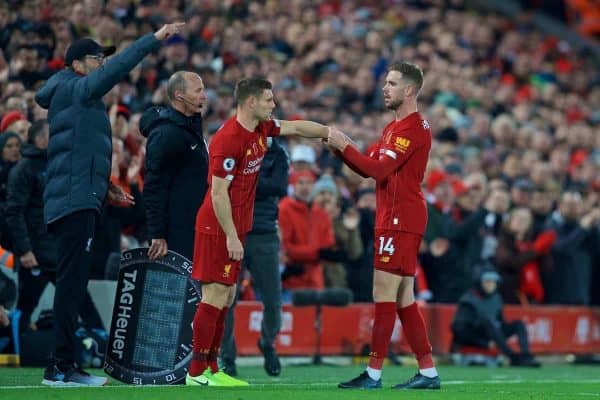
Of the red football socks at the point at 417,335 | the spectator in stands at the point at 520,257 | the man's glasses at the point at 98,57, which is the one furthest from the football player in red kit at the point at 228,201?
the spectator in stands at the point at 520,257

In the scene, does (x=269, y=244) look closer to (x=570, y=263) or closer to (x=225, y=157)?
(x=225, y=157)

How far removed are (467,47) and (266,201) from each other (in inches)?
557

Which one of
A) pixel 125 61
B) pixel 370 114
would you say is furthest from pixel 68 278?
pixel 370 114

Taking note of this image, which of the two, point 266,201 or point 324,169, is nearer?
point 266,201

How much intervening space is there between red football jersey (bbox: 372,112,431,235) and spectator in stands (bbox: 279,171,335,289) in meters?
5.19

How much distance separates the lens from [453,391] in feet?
33.8

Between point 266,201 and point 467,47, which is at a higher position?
point 467,47

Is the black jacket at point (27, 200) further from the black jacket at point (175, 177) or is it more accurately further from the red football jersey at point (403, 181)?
the red football jersey at point (403, 181)

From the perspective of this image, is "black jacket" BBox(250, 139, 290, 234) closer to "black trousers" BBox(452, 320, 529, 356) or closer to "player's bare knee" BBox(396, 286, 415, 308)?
"player's bare knee" BBox(396, 286, 415, 308)

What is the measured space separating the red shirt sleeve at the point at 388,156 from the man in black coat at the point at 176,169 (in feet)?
4.54

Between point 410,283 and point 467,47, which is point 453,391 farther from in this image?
point 467,47

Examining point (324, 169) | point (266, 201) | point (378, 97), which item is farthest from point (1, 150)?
point (378, 97)

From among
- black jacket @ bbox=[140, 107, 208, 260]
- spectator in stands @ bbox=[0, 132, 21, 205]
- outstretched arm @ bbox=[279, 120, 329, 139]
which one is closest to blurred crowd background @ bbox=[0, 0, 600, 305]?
spectator in stands @ bbox=[0, 132, 21, 205]

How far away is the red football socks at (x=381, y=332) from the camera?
1007 cm
